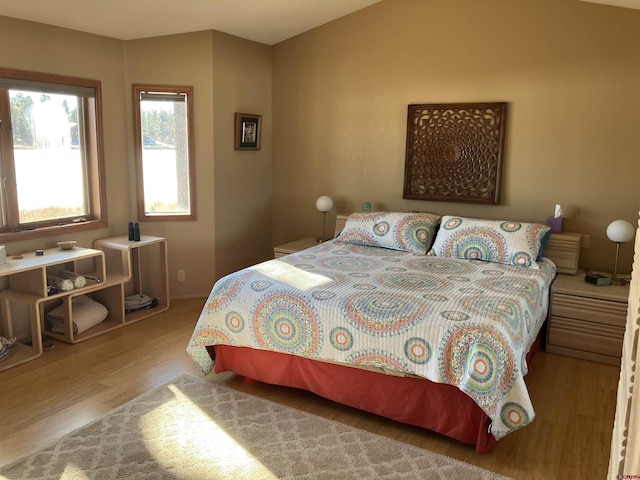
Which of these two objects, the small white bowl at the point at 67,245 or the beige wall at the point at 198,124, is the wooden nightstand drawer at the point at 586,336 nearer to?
the beige wall at the point at 198,124

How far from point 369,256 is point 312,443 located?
1610mm

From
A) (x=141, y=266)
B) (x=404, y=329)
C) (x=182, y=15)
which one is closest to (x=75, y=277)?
(x=141, y=266)

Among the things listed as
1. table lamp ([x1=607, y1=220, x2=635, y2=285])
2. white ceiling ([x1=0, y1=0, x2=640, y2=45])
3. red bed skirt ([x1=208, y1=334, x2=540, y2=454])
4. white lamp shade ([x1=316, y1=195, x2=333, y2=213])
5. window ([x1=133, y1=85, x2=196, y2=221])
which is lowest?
red bed skirt ([x1=208, y1=334, x2=540, y2=454])

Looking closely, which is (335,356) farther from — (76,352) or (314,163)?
(314,163)

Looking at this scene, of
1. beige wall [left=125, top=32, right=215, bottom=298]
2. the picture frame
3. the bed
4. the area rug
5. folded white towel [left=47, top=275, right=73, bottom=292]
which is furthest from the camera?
the picture frame

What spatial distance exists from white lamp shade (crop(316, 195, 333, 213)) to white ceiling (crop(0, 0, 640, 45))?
4.99 feet

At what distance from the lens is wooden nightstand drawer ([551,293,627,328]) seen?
10.9 feet

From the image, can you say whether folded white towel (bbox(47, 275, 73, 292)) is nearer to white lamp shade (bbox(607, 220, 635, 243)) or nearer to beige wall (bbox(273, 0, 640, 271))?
beige wall (bbox(273, 0, 640, 271))

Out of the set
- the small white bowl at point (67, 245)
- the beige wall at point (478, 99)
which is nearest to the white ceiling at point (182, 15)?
the beige wall at point (478, 99)

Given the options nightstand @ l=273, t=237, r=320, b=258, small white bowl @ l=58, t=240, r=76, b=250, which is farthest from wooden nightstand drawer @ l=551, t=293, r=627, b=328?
small white bowl @ l=58, t=240, r=76, b=250

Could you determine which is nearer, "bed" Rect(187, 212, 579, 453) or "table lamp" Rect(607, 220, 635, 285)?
"bed" Rect(187, 212, 579, 453)

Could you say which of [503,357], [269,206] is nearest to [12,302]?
[269,206]

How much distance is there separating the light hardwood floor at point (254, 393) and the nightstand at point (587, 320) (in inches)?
3.4

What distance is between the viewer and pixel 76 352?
11.5 ft
